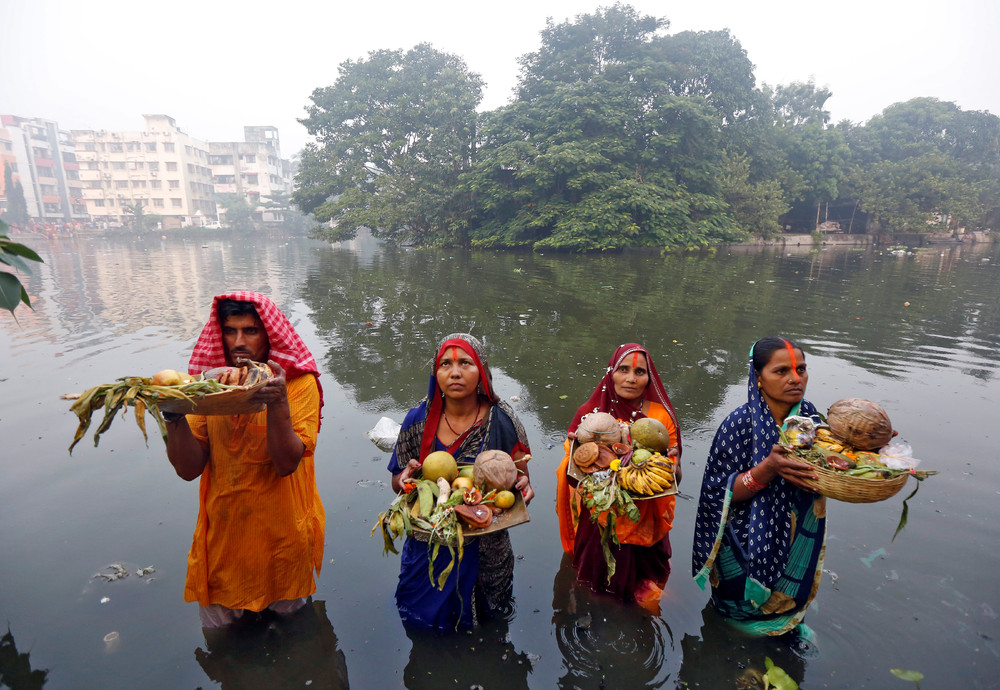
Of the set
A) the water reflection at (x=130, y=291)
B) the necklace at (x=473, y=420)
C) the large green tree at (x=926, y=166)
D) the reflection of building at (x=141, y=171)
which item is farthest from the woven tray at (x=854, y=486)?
the reflection of building at (x=141, y=171)

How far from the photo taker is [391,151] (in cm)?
3397

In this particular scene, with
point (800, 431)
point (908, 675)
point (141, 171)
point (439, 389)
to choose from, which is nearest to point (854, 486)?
point (800, 431)

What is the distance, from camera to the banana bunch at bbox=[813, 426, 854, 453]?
225cm

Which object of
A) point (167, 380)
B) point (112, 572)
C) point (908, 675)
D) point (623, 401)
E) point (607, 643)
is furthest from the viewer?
point (112, 572)

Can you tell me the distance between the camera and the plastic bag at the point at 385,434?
5504 mm

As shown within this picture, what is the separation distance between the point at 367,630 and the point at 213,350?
1.95 m

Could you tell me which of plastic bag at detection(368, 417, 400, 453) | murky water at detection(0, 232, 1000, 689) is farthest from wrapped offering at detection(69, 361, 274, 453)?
plastic bag at detection(368, 417, 400, 453)

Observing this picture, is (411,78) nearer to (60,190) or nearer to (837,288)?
(837,288)

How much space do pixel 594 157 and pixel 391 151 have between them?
557 inches

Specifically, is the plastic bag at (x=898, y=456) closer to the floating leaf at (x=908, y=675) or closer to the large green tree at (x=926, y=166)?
the floating leaf at (x=908, y=675)

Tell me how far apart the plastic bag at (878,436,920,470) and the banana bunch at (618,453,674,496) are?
0.90m

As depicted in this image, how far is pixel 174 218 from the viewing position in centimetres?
6500

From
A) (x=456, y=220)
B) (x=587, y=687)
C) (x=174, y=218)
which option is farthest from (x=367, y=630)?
(x=174, y=218)

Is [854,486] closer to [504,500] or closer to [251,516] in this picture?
[504,500]
